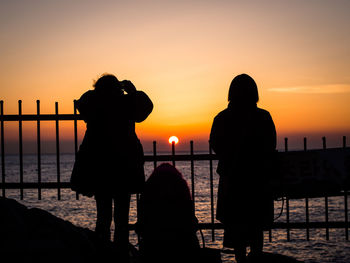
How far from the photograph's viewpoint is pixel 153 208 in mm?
3770

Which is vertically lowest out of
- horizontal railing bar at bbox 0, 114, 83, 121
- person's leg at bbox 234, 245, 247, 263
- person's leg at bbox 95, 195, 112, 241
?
person's leg at bbox 234, 245, 247, 263

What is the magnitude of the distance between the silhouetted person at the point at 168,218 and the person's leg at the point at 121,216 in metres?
0.21

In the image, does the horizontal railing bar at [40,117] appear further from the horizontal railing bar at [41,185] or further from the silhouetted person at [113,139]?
the silhouetted person at [113,139]

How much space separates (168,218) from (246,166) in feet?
3.06

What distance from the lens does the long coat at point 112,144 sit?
3805mm

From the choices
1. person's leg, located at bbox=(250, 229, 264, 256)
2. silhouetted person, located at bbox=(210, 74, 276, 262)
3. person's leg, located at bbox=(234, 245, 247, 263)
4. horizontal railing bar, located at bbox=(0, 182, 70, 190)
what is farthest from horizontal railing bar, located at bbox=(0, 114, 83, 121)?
person's leg, located at bbox=(250, 229, 264, 256)

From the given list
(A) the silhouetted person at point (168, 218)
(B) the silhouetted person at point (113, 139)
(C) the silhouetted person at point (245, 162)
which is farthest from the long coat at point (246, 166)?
(B) the silhouetted person at point (113, 139)

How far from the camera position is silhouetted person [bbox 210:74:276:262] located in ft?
12.4

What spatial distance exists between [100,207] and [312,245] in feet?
26.2

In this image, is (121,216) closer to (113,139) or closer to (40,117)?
(113,139)

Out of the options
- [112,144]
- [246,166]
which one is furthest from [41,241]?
[246,166]

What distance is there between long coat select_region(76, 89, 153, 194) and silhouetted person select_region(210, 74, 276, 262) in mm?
886

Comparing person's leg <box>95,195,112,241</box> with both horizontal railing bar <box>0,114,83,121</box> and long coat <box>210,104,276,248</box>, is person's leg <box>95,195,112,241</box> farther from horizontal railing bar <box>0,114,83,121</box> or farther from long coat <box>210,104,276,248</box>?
horizontal railing bar <box>0,114,83,121</box>

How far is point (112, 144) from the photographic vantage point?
3.82 m
